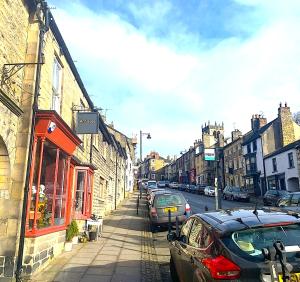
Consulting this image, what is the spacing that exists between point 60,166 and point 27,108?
2.63m

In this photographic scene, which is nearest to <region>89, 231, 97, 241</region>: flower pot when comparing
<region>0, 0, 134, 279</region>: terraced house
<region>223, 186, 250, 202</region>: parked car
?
<region>0, 0, 134, 279</region>: terraced house

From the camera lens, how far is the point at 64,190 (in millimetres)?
11156

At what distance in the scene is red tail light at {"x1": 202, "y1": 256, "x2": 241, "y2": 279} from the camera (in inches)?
148

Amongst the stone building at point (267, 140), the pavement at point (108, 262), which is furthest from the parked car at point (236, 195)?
the pavement at point (108, 262)

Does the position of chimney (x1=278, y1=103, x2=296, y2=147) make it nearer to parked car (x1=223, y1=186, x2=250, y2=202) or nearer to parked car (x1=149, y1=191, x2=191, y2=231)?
parked car (x1=223, y1=186, x2=250, y2=202)

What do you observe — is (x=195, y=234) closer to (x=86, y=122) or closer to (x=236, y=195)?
(x=86, y=122)

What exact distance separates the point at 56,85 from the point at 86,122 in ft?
7.10

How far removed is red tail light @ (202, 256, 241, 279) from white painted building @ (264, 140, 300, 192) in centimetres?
3362

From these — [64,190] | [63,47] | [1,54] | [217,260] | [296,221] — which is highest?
[63,47]

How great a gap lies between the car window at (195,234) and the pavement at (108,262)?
2.77m

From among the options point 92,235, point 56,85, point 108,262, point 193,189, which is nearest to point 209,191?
point 193,189

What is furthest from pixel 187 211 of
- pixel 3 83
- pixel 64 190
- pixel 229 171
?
pixel 229 171

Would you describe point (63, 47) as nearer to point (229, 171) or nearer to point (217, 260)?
point (217, 260)

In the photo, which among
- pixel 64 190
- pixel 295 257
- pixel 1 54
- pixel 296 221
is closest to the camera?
pixel 295 257
